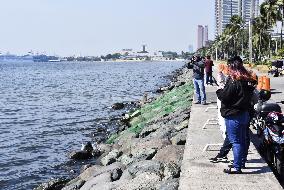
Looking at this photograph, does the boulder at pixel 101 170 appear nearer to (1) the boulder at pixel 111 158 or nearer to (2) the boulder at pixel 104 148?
(1) the boulder at pixel 111 158

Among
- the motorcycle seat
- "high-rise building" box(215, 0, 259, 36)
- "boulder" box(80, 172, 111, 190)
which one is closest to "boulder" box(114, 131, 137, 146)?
"boulder" box(80, 172, 111, 190)

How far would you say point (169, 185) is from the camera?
6742mm

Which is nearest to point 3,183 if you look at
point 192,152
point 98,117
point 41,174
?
point 41,174

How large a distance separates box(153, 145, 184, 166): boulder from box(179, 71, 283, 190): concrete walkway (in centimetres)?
24

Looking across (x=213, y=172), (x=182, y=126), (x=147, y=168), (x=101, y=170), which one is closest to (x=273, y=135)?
(x=213, y=172)

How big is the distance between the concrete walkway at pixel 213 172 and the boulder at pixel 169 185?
0.13 metres

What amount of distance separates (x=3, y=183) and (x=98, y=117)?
13.7 m

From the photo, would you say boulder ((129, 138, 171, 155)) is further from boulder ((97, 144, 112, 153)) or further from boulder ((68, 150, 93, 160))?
boulder ((68, 150, 93, 160))

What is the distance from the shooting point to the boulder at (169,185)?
21.8ft

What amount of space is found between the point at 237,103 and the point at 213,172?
1.16 meters

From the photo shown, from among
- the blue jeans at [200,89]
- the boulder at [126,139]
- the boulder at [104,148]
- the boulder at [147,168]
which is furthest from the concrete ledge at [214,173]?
the boulder at [104,148]

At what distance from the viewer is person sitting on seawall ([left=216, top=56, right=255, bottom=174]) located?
645 cm

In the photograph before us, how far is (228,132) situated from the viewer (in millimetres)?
6688

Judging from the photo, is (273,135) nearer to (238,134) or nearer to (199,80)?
(238,134)
